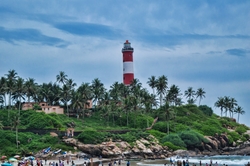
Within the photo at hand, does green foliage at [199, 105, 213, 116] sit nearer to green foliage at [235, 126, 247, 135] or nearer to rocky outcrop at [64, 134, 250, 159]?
green foliage at [235, 126, 247, 135]

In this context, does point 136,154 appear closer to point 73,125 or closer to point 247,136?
point 73,125

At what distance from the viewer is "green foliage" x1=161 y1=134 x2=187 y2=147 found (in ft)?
249

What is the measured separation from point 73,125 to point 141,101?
20.5 meters

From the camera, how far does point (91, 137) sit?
6869cm

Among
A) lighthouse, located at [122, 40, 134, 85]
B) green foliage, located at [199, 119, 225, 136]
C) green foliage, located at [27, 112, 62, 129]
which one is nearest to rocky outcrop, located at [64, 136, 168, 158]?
green foliage, located at [27, 112, 62, 129]

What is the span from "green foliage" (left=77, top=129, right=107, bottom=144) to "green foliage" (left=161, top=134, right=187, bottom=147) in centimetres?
1351

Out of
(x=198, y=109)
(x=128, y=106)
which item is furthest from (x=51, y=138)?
(x=198, y=109)

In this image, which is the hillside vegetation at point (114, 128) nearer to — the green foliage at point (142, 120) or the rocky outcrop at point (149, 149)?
the green foliage at point (142, 120)

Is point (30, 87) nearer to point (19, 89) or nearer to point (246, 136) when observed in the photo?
point (19, 89)

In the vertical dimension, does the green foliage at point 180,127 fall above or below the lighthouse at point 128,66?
below

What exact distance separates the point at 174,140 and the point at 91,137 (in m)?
17.6

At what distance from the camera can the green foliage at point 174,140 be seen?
2982 inches

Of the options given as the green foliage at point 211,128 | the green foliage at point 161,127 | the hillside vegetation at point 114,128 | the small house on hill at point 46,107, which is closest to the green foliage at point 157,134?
the hillside vegetation at point 114,128

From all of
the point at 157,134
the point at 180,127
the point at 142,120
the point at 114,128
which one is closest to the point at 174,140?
the point at 157,134
